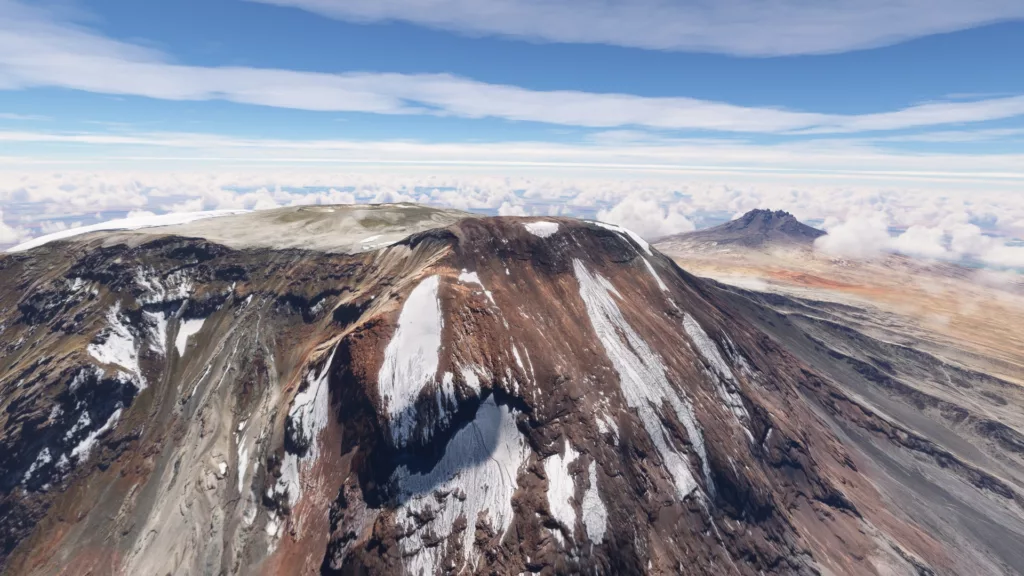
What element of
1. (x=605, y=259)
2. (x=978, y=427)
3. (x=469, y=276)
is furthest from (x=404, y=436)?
(x=978, y=427)

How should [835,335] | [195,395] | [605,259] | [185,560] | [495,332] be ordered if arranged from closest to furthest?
1. [185,560]
2. [495,332]
3. [195,395]
4. [605,259]
5. [835,335]

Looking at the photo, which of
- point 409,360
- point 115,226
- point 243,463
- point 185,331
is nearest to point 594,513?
point 409,360

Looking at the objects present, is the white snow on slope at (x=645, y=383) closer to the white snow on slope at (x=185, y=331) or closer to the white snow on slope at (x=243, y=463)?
the white snow on slope at (x=243, y=463)

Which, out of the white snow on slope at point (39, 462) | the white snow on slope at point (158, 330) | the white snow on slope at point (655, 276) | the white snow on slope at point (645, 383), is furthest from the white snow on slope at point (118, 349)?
the white snow on slope at point (655, 276)

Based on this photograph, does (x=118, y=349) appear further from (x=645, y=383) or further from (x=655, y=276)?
(x=655, y=276)

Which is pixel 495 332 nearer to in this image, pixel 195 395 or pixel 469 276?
pixel 469 276

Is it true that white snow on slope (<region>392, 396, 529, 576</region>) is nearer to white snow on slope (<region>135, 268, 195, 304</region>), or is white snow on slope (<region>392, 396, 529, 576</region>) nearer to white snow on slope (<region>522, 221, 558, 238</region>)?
white snow on slope (<region>522, 221, 558, 238</region>)

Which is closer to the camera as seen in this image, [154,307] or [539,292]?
[539,292]
